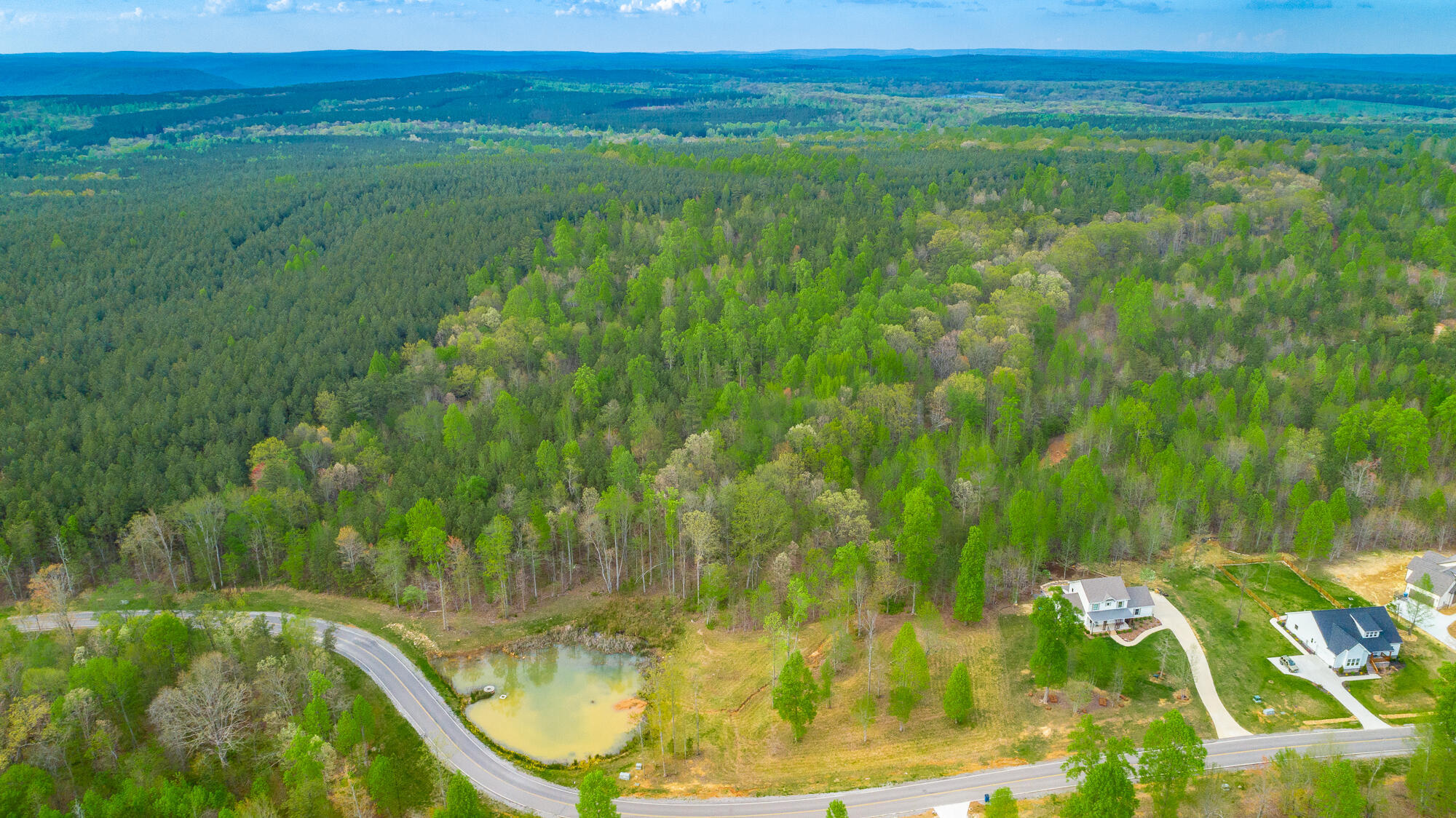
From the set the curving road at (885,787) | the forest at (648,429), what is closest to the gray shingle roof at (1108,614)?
the forest at (648,429)

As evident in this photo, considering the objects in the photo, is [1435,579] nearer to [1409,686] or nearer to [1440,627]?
[1440,627]

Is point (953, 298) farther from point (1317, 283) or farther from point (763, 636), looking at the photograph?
point (763, 636)

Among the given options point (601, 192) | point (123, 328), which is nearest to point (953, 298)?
point (601, 192)

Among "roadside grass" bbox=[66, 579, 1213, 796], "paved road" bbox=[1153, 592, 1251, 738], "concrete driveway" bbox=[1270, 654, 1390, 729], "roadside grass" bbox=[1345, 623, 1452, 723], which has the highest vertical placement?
"roadside grass" bbox=[1345, 623, 1452, 723]

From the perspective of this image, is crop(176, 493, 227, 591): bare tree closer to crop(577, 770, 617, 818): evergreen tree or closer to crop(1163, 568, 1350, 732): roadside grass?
crop(577, 770, 617, 818): evergreen tree

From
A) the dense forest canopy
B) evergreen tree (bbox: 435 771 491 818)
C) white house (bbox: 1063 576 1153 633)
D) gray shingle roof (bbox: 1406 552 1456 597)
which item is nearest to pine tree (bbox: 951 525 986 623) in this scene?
the dense forest canopy
